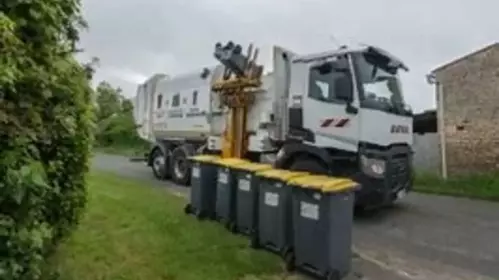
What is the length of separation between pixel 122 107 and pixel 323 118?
2983 centimetres

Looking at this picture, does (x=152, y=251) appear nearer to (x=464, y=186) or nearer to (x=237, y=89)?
(x=237, y=89)

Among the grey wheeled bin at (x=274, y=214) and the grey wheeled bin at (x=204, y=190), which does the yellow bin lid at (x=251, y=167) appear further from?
the grey wheeled bin at (x=204, y=190)

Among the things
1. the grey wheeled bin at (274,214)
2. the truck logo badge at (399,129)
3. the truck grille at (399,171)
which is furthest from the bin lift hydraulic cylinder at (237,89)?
the grey wheeled bin at (274,214)

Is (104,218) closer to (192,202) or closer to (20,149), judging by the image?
(192,202)

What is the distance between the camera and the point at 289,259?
20.4 ft

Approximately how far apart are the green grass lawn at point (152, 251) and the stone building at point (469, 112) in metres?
10.1

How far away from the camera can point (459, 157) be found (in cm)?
1581

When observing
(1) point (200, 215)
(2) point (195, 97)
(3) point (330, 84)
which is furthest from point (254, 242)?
(2) point (195, 97)

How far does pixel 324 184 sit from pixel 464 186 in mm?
9864

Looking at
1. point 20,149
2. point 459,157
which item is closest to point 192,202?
point 20,149

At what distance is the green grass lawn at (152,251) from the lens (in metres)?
5.18

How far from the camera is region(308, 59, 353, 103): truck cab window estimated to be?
923 cm

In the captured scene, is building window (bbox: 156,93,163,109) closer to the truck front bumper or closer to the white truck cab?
the white truck cab

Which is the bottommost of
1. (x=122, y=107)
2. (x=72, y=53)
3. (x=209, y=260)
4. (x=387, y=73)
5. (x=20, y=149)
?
(x=209, y=260)
